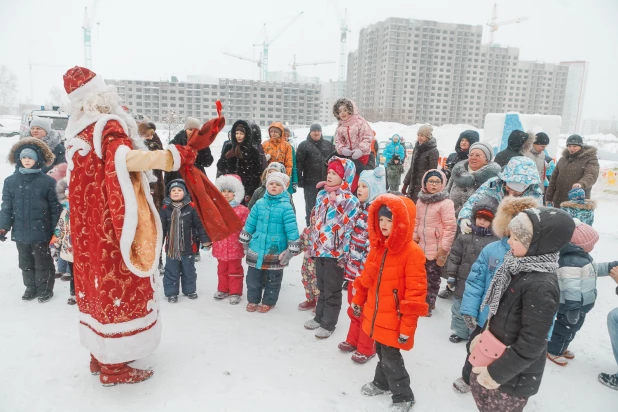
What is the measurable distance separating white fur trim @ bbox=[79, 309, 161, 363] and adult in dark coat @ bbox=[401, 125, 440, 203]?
A: 5263 mm

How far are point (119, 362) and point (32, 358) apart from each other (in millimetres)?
1116

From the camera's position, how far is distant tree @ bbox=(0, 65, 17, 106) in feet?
210

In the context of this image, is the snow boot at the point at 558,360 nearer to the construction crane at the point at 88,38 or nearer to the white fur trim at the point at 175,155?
the white fur trim at the point at 175,155

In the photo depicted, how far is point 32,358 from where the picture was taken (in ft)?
10.8

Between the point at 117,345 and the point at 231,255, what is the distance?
6.22 feet

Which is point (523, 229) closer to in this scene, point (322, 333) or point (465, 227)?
point (465, 227)

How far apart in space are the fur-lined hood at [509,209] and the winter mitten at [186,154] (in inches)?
87.6

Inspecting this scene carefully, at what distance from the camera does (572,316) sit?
10.9 ft

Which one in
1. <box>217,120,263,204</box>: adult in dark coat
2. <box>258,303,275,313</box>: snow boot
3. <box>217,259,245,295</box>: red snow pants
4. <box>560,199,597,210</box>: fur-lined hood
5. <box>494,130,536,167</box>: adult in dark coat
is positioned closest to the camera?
<box>258,303,275,313</box>: snow boot

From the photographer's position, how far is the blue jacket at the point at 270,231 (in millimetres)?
4141

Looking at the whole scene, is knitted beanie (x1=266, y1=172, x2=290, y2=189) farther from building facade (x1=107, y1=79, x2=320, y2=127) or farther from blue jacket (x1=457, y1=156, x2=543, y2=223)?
building facade (x1=107, y1=79, x2=320, y2=127)

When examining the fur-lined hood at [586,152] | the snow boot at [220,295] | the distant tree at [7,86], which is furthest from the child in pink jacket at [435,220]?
the distant tree at [7,86]

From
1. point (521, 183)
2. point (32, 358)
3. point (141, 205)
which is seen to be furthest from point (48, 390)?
point (521, 183)

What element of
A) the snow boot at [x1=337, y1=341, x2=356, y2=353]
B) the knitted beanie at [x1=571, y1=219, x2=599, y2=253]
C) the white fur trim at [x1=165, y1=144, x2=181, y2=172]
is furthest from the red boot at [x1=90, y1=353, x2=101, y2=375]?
the knitted beanie at [x1=571, y1=219, x2=599, y2=253]
